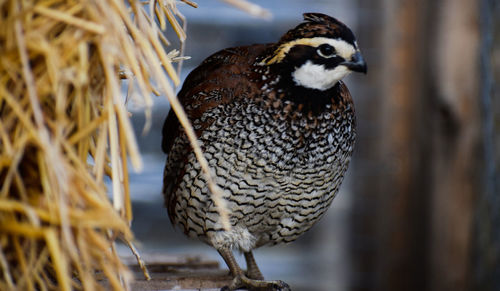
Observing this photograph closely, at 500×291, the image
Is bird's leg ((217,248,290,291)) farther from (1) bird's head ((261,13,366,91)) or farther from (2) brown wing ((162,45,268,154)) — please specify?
(1) bird's head ((261,13,366,91))

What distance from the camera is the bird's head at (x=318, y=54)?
6.22ft

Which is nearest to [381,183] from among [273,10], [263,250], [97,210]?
[263,250]

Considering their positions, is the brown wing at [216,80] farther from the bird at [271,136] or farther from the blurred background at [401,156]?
the blurred background at [401,156]

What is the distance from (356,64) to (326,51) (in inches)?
3.8

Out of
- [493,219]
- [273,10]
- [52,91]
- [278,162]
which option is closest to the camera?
[52,91]

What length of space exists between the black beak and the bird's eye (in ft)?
0.16

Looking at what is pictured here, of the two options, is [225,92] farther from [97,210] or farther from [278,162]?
[97,210]

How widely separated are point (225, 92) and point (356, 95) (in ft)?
7.25

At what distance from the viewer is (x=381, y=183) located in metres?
4.03

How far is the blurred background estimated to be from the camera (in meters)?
3.36

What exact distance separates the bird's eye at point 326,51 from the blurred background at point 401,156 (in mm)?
1700

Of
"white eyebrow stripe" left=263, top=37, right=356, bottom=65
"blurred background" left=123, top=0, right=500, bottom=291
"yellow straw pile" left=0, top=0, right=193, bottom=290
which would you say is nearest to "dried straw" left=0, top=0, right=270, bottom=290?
"yellow straw pile" left=0, top=0, right=193, bottom=290

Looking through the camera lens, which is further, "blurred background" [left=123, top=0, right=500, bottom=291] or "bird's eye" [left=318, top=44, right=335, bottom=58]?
"blurred background" [left=123, top=0, right=500, bottom=291]

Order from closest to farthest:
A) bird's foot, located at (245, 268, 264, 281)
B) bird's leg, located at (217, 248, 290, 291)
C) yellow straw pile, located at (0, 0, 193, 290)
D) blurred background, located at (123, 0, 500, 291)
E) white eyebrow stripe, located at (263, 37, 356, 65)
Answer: yellow straw pile, located at (0, 0, 193, 290), white eyebrow stripe, located at (263, 37, 356, 65), bird's leg, located at (217, 248, 290, 291), bird's foot, located at (245, 268, 264, 281), blurred background, located at (123, 0, 500, 291)
